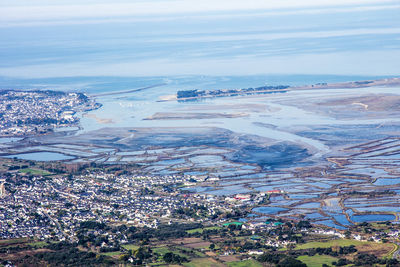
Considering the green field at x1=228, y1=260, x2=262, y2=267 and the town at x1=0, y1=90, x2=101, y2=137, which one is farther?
the town at x1=0, y1=90, x2=101, y2=137

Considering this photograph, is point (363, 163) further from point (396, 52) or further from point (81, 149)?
point (396, 52)

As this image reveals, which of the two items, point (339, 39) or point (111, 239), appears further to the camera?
point (339, 39)

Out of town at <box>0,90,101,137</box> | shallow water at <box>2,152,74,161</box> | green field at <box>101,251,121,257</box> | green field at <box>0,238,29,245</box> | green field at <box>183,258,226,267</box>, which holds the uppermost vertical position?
town at <box>0,90,101,137</box>

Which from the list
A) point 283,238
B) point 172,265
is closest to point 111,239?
point 172,265

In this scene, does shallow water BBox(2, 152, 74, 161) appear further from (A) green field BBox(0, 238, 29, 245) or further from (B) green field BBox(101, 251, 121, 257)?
(B) green field BBox(101, 251, 121, 257)

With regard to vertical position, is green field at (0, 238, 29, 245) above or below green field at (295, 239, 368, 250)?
above

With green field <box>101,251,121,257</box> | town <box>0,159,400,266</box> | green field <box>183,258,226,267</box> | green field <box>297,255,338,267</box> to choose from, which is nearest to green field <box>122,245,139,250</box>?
town <box>0,159,400,266</box>

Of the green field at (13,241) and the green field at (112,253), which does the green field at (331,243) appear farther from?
the green field at (13,241)
